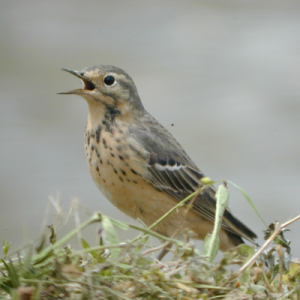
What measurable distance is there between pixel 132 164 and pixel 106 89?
77 cm

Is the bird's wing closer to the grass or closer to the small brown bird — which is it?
the small brown bird

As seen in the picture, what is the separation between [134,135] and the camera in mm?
4914

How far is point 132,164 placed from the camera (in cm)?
470

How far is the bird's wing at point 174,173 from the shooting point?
4.88m

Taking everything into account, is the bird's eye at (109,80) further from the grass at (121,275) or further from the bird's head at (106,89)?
the grass at (121,275)

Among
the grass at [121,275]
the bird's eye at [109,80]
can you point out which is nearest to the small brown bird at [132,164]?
the bird's eye at [109,80]

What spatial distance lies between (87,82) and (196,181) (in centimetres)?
160

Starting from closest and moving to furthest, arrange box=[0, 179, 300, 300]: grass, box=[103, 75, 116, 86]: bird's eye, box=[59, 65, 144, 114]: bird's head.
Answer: box=[0, 179, 300, 300]: grass
box=[59, 65, 144, 114]: bird's head
box=[103, 75, 116, 86]: bird's eye

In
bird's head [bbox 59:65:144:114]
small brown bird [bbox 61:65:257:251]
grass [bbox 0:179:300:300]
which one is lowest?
grass [bbox 0:179:300:300]

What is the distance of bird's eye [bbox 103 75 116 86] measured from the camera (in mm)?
4794

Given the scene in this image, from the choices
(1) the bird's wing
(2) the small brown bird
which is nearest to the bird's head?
(2) the small brown bird

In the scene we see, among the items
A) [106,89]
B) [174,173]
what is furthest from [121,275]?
[174,173]

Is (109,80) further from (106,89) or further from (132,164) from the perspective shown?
(132,164)

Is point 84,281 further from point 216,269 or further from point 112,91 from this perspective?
point 112,91
